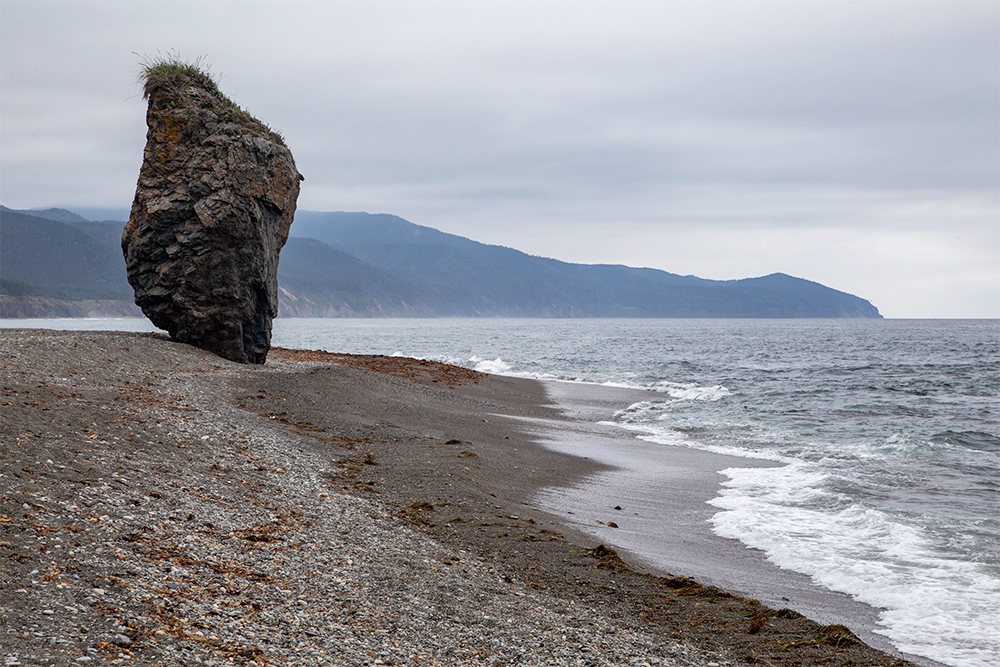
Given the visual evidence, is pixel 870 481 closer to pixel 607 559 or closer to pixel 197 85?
pixel 607 559

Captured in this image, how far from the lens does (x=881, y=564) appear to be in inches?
400

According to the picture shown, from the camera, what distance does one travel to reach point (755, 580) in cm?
939

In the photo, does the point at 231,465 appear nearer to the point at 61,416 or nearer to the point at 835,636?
the point at 61,416

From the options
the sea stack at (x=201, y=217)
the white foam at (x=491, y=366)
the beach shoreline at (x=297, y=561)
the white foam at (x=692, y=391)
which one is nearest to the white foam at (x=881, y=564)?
the beach shoreline at (x=297, y=561)

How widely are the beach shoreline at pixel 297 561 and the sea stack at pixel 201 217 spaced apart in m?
8.57

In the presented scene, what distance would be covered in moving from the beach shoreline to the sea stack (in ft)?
28.1

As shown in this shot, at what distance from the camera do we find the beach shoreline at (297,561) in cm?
561

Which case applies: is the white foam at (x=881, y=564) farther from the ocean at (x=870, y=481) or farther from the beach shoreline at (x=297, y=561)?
the beach shoreline at (x=297, y=561)

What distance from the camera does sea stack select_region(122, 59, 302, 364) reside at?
22703 mm

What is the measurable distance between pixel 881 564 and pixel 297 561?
7932 mm

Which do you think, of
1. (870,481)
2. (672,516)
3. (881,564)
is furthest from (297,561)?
(870,481)

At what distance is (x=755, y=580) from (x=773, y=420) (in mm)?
17926

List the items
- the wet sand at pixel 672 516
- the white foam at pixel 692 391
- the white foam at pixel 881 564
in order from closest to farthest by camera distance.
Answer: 1. the white foam at pixel 881 564
2. the wet sand at pixel 672 516
3. the white foam at pixel 692 391

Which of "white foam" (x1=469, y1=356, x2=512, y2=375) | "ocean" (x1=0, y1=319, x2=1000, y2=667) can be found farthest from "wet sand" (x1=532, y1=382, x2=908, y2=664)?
"white foam" (x1=469, y1=356, x2=512, y2=375)
